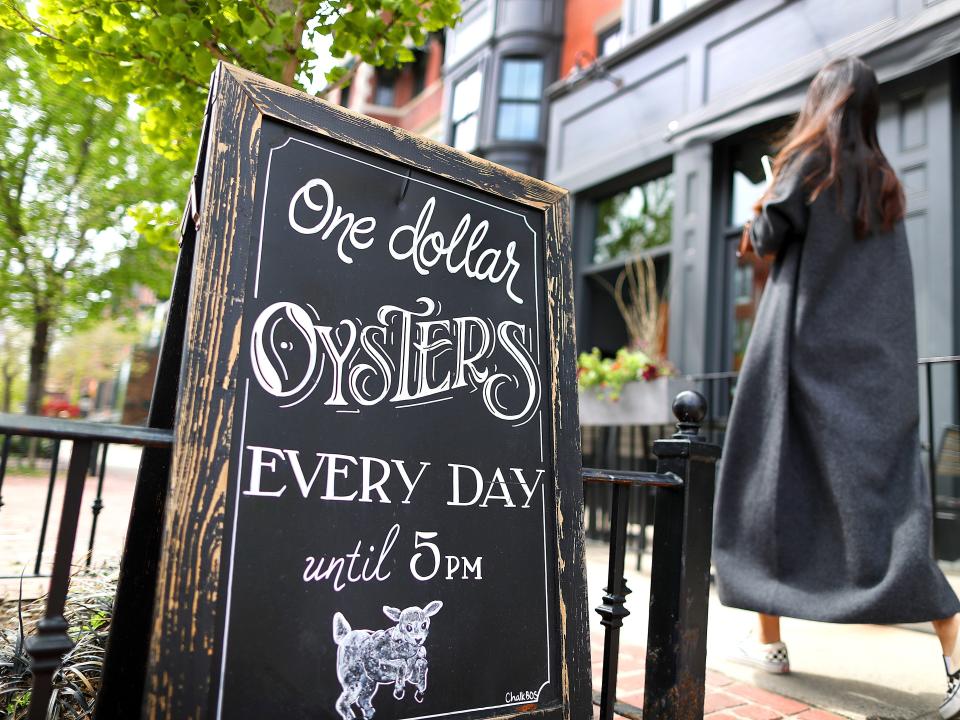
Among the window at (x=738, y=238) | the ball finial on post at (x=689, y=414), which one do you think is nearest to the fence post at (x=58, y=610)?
the ball finial on post at (x=689, y=414)

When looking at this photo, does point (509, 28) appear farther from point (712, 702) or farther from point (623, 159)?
point (712, 702)

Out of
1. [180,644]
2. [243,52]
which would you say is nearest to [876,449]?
[180,644]

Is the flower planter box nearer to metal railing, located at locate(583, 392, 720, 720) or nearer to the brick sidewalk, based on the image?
the brick sidewalk

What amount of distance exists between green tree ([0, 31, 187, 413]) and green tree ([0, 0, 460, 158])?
8.92 meters

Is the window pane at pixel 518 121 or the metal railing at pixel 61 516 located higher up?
the window pane at pixel 518 121

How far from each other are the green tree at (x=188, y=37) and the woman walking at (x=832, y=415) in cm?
154

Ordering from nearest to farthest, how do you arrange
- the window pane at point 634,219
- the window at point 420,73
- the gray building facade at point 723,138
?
1. the gray building facade at point 723,138
2. the window pane at point 634,219
3. the window at point 420,73

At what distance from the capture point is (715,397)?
20.4ft

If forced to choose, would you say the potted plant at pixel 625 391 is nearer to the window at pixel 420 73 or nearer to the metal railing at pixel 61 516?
the metal railing at pixel 61 516

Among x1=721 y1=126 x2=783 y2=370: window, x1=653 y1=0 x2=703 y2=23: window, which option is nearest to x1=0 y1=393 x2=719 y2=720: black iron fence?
x1=721 y1=126 x2=783 y2=370: window

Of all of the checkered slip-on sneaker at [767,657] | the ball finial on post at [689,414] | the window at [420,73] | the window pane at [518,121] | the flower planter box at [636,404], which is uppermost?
the window at [420,73]

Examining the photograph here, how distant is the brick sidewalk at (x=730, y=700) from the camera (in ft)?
7.06

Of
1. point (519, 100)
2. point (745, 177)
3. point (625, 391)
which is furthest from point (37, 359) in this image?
point (745, 177)

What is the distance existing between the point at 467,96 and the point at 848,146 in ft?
37.4
